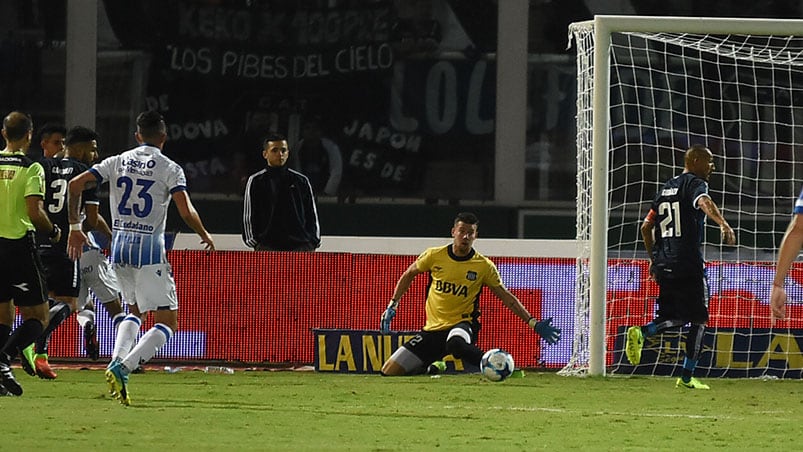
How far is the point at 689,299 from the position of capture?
38.5 ft

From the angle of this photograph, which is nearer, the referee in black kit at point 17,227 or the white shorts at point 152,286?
the white shorts at point 152,286

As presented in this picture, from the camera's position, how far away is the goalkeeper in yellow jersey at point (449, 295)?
11906 millimetres

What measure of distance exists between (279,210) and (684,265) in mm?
3630

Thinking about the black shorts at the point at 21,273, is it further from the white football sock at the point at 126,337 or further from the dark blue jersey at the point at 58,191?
the dark blue jersey at the point at 58,191

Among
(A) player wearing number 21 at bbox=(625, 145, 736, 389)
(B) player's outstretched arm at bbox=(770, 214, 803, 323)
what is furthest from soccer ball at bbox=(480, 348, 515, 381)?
(B) player's outstretched arm at bbox=(770, 214, 803, 323)

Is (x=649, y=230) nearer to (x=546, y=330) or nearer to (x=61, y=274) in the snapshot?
(x=546, y=330)

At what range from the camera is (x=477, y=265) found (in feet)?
39.3

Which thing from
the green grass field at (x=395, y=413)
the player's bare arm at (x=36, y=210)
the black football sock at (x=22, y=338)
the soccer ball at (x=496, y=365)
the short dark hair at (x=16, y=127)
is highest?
the short dark hair at (x=16, y=127)

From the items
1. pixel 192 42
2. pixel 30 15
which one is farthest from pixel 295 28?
pixel 30 15

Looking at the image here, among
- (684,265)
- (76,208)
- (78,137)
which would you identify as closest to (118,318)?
(78,137)

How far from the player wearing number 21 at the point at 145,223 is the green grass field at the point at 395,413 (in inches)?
20.6

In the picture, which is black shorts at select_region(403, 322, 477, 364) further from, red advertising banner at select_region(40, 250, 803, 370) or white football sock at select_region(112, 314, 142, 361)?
white football sock at select_region(112, 314, 142, 361)

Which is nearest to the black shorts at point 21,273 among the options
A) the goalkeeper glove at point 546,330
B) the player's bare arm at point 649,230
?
the goalkeeper glove at point 546,330

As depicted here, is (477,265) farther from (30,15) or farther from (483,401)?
(30,15)
